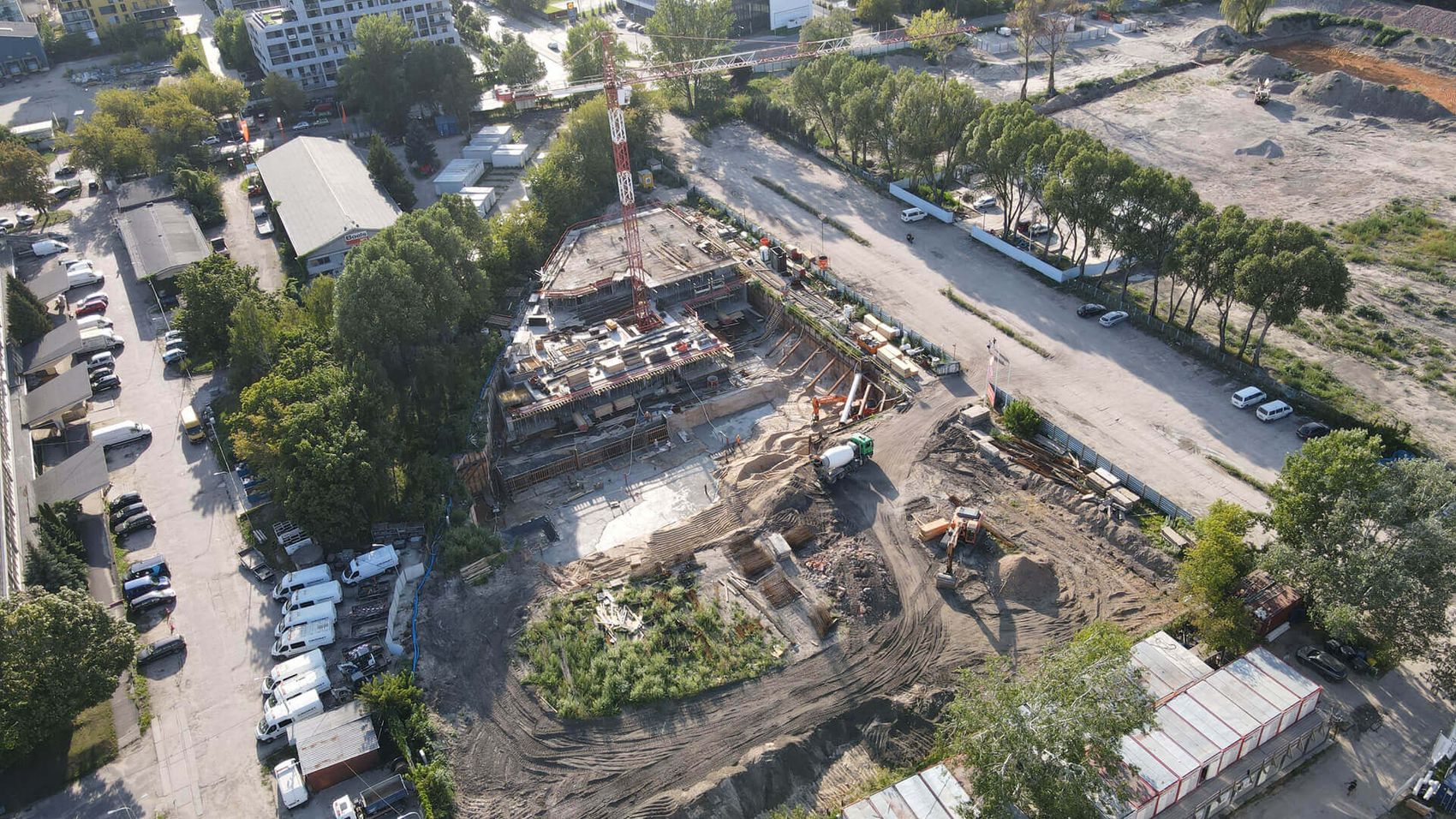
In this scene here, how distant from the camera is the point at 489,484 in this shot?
58.4 m

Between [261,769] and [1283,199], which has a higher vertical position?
[1283,199]

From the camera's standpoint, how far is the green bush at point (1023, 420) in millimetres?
56250

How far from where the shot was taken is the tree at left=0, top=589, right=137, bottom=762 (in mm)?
39250

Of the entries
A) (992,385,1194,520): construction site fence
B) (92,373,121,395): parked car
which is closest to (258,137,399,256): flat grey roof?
(92,373,121,395): parked car

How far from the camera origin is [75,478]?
178 feet

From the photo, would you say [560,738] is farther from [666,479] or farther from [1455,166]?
[1455,166]

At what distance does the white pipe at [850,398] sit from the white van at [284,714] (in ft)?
116

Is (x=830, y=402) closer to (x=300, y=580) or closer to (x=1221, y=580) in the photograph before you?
(x=1221, y=580)

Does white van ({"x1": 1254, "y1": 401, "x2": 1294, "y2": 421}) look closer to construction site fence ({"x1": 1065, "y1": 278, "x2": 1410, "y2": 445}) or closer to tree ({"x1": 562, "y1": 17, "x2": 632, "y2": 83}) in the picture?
construction site fence ({"x1": 1065, "y1": 278, "x2": 1410, "y2": 445})

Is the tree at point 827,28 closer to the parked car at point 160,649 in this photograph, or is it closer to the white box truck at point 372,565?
the white box truck at point 372,565

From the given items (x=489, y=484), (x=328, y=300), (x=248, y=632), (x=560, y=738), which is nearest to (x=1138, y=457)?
(x=560, y=738)

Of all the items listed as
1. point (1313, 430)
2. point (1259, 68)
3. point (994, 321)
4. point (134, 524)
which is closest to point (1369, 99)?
point (1259, 68)

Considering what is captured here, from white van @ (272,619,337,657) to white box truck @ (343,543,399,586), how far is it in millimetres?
3801

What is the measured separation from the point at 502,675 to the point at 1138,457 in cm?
3855
